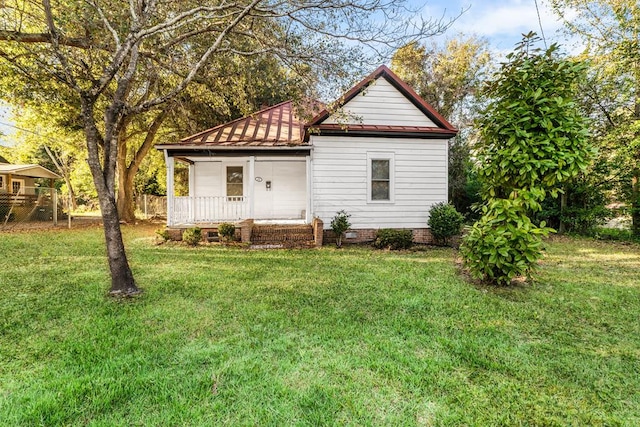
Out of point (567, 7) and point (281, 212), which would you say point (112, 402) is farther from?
point (567, 7)

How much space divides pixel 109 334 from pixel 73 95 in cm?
984

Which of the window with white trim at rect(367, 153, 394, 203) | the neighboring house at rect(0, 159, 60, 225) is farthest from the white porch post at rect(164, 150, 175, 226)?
the neighboring house at rect(0, 159, 60, 225)

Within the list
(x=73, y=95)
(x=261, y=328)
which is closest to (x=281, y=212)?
(x=73, y=95)

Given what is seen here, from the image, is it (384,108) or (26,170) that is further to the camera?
(26,170)

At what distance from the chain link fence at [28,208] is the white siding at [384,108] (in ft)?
50.2

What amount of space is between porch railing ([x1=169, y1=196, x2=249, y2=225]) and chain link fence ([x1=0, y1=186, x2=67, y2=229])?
9226 mm

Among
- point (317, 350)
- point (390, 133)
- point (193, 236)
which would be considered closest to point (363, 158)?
point (390, 133)

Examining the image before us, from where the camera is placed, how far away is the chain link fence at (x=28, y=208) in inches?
581

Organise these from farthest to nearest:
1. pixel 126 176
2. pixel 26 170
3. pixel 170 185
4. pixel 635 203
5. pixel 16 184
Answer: pixel 16 184
pixel 26 170
pixel 126 176
pixel 635 203
pixel 170 185

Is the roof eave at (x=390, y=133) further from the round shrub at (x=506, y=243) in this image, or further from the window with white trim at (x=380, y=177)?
the round shrub at (x=506, y=243)

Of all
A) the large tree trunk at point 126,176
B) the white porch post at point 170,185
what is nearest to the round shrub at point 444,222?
the white porch post at point 170,185

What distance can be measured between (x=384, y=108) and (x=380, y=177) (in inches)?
89.9

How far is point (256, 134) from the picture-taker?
11.0 m

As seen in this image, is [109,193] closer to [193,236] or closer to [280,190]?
[193,236]
